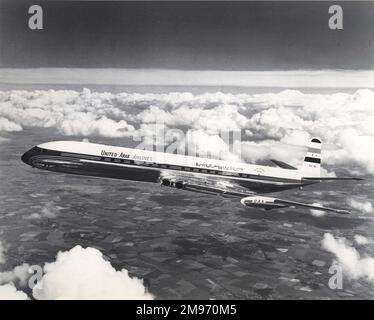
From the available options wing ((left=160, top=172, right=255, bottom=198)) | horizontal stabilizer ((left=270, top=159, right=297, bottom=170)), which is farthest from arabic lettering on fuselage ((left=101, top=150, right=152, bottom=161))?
horizontal stabilizer ((left=270, top=159, right=297, bottom=170))

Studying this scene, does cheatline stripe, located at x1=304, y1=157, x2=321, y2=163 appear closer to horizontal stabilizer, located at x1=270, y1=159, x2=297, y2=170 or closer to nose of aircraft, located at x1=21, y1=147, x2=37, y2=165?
horizontal stabilizer, located at x1=270, y1=159, x2=297, y2=170

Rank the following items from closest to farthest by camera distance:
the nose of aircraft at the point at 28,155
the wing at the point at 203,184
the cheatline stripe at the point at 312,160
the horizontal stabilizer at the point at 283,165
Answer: the wing at the point at 203,184
the cheatline stripe at the point at 312,160
the horizontal stabilizer at the point at 283,165
the nose of aircraft at the point at 28,155

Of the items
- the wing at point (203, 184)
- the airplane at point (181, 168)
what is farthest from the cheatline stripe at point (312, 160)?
the wing at point (203, 184)

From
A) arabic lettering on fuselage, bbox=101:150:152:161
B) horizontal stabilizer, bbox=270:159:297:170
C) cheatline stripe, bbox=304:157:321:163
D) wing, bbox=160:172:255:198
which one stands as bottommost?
wing, bbox=160:172:255:198

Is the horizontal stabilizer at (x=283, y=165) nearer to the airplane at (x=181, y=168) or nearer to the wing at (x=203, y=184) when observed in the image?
the airplane at (x=181, y=168)

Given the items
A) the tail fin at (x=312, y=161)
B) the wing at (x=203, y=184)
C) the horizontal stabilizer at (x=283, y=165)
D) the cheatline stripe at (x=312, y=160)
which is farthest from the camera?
the horizontal stabilizer at (x=283, y=165)

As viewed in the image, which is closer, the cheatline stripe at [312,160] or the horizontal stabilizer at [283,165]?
the cheatline stripe at [312,160]
